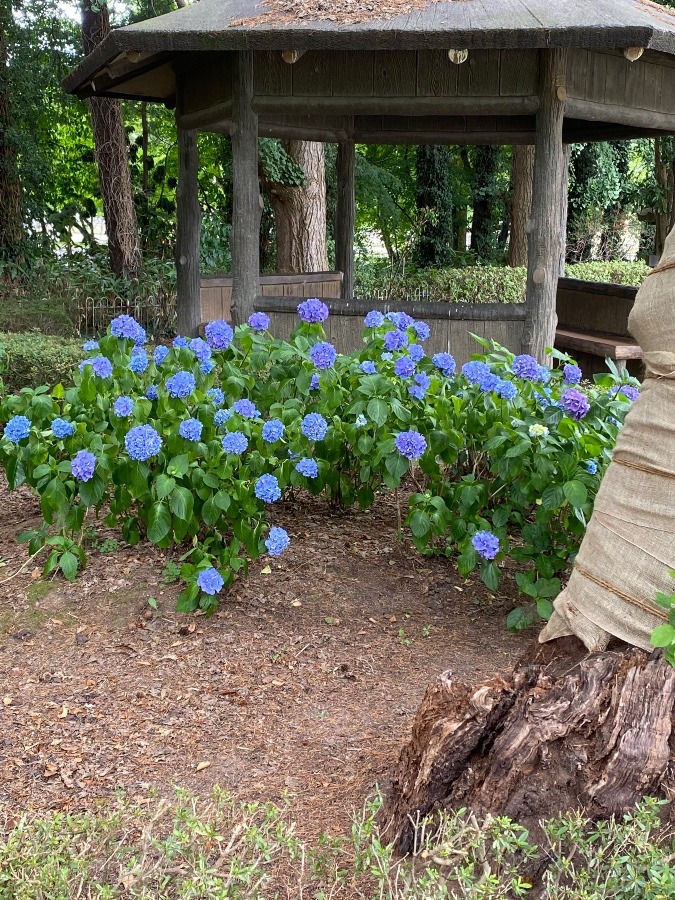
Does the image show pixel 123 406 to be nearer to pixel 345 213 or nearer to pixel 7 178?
pixel 345 213

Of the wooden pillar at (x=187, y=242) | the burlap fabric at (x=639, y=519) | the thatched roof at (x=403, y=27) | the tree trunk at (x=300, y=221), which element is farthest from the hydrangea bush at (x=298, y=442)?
the tree trunk at (x=300, y=221)

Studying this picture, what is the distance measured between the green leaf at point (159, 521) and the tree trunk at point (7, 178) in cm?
1265

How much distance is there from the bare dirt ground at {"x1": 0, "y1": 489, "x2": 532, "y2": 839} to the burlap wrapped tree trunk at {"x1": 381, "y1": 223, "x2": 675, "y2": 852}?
1.33 ft

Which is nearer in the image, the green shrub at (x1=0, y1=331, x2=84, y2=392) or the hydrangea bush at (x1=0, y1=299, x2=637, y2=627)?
the hydrangea bush at (x1=0, y1=299, x2=637, y2=627)

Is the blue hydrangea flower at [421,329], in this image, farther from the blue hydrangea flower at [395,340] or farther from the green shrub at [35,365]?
the green shrub at [35,365]

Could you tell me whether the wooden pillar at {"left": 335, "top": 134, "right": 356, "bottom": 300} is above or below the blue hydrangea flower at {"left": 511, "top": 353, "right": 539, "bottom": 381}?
above

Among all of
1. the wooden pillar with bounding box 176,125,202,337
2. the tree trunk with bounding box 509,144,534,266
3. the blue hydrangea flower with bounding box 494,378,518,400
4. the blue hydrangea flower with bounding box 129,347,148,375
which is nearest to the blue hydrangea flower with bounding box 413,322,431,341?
the blue hydrangea flower with bounding box 494,378,518,400

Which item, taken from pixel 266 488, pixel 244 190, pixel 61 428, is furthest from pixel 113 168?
pixel 266 488

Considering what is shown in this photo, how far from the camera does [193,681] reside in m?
3.30

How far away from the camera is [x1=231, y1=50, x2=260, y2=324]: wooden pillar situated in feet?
23.2

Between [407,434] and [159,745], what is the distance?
1.44m

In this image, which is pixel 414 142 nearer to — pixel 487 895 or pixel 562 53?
pixel 562 53

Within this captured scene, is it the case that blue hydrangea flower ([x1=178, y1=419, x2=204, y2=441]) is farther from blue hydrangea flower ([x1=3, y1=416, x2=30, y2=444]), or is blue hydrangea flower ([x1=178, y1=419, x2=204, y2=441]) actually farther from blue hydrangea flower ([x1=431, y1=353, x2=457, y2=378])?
blue hydrangea flower ([x1=431, y1=353, x2=457, y2=378])

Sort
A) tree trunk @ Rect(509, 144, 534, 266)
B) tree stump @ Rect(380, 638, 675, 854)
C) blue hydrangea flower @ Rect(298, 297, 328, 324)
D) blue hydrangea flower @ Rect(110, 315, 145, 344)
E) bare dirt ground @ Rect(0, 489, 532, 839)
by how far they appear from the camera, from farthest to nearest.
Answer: tree trunk @ Rect(509, 144, 534, 266), blue hydrangea flower @ Rect(298, 297, 328, 324), blue hydrangea flower @ Rect(110, 315, 145, 344), bare dirt ground @ Rect(0, 489, 532, 839), tree stump @ Rect(380, 638, 675, 854)
